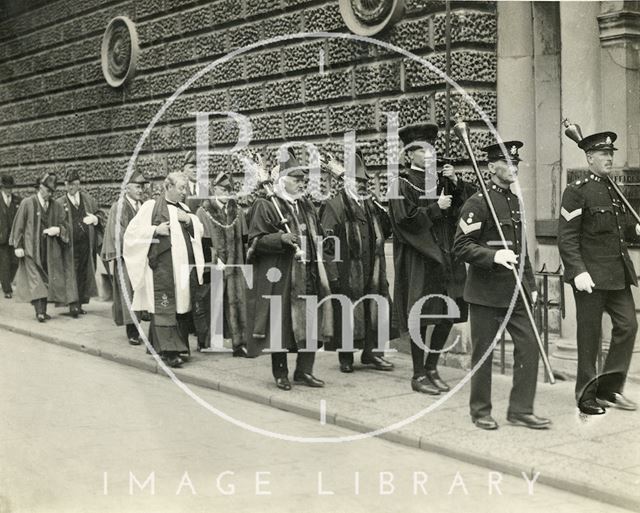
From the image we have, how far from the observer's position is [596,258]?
23.6 feet

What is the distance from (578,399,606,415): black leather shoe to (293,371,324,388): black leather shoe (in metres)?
2.33

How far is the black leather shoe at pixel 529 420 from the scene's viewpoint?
6.99m

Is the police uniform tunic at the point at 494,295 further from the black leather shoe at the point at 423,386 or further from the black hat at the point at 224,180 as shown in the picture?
the black hat at the point at 224,180

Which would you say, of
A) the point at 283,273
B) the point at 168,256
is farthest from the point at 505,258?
the point at 168,256

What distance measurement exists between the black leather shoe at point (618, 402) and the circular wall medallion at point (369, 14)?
4723mm

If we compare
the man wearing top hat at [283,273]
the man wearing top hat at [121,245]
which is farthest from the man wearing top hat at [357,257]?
the man wearing top hat at [121,245]

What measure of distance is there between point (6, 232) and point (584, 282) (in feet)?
40.2

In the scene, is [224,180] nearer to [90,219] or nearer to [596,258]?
[90,219]

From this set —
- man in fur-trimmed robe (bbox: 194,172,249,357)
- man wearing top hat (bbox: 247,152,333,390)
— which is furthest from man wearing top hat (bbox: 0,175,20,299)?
man wearing top hat (bbox: 247,152,333,390)

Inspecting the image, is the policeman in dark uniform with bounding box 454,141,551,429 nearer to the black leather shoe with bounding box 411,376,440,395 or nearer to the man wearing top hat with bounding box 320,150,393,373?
the black leather shoe with bounding box 411,376,440,395

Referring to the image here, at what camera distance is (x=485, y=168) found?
9.98 m

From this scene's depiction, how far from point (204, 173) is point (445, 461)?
8266 millimetres

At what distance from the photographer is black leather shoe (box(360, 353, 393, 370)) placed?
959 centimetres

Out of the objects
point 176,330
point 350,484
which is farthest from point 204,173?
point 350,484
